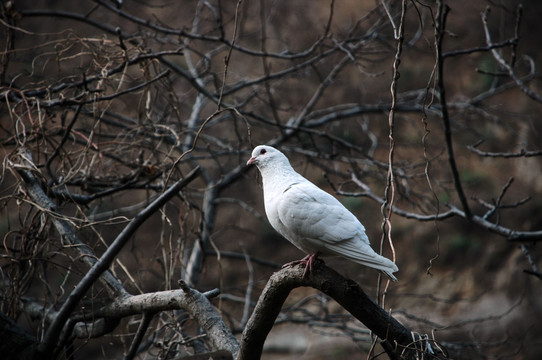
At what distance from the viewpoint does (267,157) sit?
112 inches

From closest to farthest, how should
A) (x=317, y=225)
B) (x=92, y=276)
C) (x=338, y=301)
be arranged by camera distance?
(x=338, y=301), (x=317, y=225), (x=92, y=276)

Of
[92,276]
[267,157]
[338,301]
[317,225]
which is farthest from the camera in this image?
[267,157]

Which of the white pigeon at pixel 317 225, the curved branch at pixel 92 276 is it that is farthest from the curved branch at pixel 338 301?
the curved branch at pixel 92 276

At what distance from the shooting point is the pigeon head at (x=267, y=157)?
282 cm

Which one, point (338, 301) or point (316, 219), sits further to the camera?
point (316, 219)

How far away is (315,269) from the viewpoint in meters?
2.08

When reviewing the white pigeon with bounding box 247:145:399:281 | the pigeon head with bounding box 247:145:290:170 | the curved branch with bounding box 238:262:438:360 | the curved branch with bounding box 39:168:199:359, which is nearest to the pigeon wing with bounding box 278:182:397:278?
the white pigeon with bounding box 247:145:399:281

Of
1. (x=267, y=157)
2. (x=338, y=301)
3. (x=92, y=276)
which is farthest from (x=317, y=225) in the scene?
(x=92, y=276)

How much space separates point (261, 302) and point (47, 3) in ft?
27.3

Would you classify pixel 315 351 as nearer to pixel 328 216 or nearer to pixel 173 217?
pixel 173 217

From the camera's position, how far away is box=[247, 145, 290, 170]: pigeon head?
2824 millimetres

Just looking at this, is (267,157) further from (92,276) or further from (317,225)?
(92,276)

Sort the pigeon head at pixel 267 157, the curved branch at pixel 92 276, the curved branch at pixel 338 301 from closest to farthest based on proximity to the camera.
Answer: the curved branch at pixel 338 301 → the curved branch at pixel 92 276 → the pigeon head at pixel 267 157

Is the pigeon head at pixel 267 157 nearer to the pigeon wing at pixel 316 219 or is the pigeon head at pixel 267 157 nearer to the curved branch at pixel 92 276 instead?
the pigeon wing at pixel 316 219
